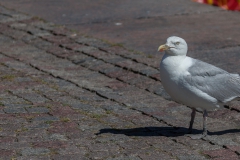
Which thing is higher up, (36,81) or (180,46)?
(180,46)

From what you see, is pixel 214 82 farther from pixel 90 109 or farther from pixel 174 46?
pixel 90 109

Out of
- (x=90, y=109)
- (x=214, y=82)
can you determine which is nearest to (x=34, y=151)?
(x=90, y=109)

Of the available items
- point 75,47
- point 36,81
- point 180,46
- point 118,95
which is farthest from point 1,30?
point 180,46

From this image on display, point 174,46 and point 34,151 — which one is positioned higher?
point 174,46

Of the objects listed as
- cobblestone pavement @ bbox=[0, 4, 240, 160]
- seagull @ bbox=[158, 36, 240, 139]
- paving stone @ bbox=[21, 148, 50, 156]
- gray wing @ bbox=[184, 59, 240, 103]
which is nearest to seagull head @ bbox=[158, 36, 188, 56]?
seagull @ bbox=[158, 36, 240, 139]

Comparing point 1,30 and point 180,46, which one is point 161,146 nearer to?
point 180,46

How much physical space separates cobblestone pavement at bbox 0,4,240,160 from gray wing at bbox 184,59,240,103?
350 millimetres

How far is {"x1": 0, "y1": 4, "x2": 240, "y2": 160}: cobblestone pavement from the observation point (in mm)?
5285

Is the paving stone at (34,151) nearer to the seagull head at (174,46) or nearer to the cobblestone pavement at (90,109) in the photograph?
the cobblestone pavement at (90,109)

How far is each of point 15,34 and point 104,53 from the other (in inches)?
70.7

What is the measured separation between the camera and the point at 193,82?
5539 millimetres

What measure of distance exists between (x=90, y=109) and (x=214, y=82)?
1404 millimetres

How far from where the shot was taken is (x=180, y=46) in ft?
18.7

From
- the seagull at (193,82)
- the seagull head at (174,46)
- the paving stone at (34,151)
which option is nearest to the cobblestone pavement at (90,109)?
the paving stone at (34,151)
